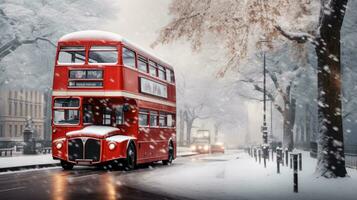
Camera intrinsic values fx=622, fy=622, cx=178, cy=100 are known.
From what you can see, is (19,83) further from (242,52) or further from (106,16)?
(242,52)

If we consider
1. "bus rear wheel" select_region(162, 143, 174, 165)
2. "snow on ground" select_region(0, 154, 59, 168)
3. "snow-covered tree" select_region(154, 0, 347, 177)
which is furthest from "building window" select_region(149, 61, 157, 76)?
"snow on ground" select_region(0, 154, 59, 168)

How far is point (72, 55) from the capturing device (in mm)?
22375

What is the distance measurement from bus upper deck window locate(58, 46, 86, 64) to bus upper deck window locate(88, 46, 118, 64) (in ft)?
1.04

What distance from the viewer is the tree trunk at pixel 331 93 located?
18.2m

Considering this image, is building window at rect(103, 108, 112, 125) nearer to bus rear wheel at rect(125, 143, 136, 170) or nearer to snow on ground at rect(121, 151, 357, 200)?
bus rear wheel at rect(125, 143, 136, 170)

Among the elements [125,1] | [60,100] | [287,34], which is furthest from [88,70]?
[125,1]

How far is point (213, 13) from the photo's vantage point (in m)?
19.7

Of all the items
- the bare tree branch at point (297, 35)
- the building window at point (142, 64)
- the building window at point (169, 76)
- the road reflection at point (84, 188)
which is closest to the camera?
the road reflection at point (84, 188)

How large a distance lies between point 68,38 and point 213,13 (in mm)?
5886

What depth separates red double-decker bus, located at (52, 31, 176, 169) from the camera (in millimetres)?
21844

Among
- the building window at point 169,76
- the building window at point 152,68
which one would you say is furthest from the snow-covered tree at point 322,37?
the building window at point 169,76

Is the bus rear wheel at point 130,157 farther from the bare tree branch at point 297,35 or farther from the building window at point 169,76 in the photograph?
the bare tree branch at point 297,35

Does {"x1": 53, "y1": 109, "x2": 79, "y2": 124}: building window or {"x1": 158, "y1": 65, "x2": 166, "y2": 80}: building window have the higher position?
{"x1": 158, "y1": 65, "x2": 166, "y2": 80}: building window

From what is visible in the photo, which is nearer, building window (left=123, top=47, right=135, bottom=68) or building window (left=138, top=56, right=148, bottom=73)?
building window (left=123, top=47, right=135, bottom=68)
